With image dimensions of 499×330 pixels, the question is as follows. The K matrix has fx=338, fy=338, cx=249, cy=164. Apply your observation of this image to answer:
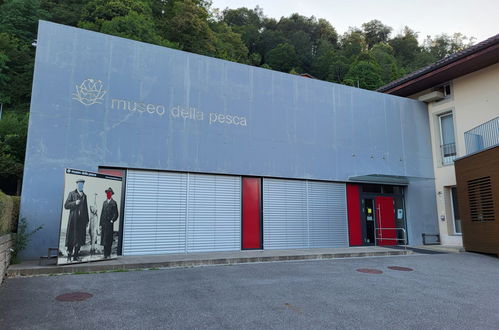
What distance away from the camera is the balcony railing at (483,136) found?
12.8 metres

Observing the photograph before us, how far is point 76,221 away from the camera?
319 inches

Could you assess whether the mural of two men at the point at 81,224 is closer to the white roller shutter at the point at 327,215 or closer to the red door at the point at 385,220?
the white roller shutter at the point at 327,215

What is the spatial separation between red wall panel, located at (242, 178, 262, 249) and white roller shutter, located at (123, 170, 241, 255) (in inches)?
9.2

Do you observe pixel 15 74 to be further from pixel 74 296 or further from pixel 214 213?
pixel 74 296

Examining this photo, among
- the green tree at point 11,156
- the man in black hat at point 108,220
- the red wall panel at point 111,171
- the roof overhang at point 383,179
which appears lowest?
the man in black hat at point 108,220

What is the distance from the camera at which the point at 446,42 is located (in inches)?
2100

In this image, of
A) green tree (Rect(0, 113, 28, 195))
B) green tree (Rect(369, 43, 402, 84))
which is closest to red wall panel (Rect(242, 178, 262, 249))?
green tree (Rect(0, 113, 28, 195))

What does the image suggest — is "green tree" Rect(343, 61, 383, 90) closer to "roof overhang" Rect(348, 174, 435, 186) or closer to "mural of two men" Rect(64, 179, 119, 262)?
"roof overhang" Rect(348, 174, 435, 186)

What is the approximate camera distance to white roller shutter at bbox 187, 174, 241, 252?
11195 mm

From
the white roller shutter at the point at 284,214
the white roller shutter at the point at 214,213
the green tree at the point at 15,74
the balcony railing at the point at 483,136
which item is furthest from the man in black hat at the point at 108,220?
the green tree at the point at 15,74

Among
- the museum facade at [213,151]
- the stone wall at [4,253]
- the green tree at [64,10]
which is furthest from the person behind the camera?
the green tree at [64,10]

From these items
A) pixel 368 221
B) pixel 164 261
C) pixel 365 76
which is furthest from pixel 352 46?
pixel 164 261

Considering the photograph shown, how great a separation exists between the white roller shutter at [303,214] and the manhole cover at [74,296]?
7331mm

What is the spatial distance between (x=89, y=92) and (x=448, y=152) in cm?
1553
